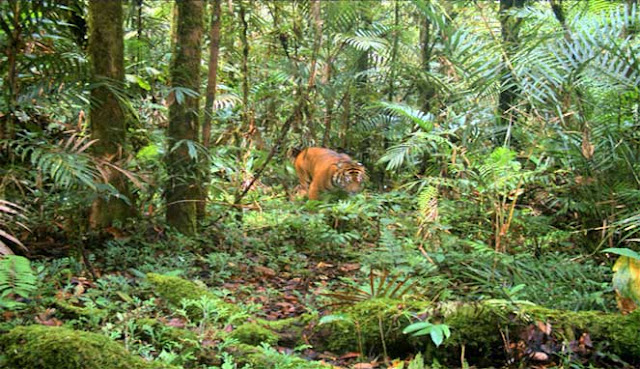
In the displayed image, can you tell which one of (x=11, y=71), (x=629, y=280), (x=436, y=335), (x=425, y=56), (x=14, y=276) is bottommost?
(x=436, y=335)

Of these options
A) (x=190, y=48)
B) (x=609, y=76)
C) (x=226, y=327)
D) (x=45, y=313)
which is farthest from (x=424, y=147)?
(x=45, y=313)

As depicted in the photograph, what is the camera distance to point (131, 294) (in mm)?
3336

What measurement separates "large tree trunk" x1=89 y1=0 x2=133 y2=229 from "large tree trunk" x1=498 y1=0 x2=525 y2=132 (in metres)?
2.97

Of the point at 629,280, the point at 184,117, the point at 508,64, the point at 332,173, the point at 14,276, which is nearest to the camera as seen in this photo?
the point at 14,276

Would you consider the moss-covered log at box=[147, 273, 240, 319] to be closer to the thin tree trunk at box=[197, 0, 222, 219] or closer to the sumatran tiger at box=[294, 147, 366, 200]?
the thin tree trunk at box=[197, 0, 222, 219]

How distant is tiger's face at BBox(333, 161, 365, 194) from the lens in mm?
6719

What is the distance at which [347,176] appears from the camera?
6.76 m

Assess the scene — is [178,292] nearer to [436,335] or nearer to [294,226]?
[436,335]

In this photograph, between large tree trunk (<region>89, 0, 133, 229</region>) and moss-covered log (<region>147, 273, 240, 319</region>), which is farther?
large tree trunk (<region>89, 0, 133, 229</region>)

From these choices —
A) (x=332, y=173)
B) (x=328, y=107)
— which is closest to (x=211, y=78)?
(x=332, y=173)

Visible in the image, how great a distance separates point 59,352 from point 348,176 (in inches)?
197

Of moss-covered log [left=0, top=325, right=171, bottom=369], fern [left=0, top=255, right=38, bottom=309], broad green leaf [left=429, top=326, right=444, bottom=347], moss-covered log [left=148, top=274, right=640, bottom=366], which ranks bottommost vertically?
moss-covered log [left=148, top=274, right=640, bottom=366]

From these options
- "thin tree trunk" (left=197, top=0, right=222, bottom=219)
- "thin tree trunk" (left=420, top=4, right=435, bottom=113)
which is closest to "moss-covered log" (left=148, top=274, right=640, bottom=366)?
"thin tree trunk" (left=197, top=0, right=222, bottom=219)

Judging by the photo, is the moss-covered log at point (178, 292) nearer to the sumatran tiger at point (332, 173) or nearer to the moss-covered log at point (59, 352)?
the moss-covered log at point (59, 352)
